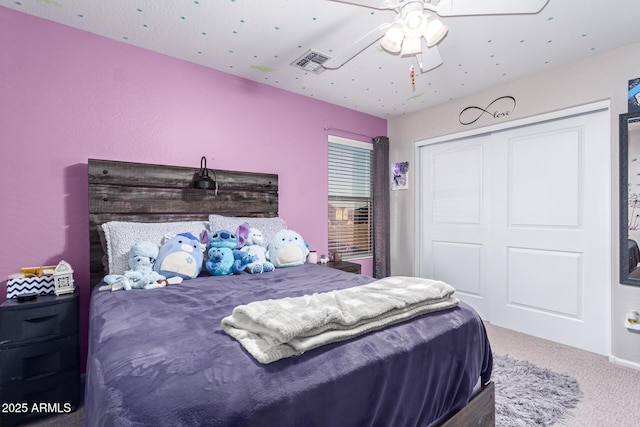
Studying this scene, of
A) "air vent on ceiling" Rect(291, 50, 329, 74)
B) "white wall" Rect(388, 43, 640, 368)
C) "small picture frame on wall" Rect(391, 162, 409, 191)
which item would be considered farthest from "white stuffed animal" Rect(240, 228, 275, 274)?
"white wall" Rect(388, 43, 640, 368)

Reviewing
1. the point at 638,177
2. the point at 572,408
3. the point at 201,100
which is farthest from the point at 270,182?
the point at 638,177

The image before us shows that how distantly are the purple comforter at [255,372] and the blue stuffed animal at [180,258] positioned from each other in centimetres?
43

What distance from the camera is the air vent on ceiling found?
2337 mm

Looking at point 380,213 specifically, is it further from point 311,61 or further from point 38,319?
point 38,319

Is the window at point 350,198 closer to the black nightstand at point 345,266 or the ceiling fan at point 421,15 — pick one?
the black nightstand at point 345,266

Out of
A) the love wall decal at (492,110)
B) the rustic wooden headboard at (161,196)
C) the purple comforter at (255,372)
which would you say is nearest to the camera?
the purple comforter at (255,372)

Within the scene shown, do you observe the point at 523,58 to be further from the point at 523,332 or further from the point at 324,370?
the point at 324,370

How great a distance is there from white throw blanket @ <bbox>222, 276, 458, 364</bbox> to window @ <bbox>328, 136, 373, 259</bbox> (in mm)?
2246

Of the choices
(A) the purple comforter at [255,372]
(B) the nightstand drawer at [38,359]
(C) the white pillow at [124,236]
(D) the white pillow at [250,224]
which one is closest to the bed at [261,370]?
(A) the purple comforter at [255,372]

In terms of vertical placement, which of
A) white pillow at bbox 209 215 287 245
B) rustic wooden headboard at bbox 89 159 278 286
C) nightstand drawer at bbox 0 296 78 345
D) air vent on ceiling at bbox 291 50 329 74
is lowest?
nightstand drawer at bbox 0 296 78 345

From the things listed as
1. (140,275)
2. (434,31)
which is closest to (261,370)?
(140,275)

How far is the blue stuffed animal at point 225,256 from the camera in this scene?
213 centimetres

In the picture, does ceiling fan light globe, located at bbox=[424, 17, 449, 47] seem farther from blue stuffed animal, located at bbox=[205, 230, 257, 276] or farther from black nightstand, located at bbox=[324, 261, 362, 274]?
black nightstand, located at bbox=[324, 261, 362, 274]

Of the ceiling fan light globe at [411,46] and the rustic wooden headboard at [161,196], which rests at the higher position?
the ceiling fan light globe at [411,46]
